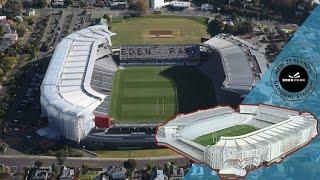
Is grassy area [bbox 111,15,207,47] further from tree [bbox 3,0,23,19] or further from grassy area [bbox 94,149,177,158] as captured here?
grassy area [bbox 94,149,177,158]

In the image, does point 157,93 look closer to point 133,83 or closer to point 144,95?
point 144,95

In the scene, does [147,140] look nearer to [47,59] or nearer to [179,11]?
[47,59]

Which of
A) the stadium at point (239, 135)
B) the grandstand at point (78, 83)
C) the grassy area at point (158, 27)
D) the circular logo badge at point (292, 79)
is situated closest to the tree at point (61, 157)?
the grandstand at point (78, 83)

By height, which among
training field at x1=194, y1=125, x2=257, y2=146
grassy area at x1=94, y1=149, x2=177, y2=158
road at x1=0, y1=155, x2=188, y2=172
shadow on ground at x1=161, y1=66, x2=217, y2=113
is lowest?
road at x1=0, y1=155, x2=188, y2=172

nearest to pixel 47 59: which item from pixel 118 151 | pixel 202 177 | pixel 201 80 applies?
pixel 201 80

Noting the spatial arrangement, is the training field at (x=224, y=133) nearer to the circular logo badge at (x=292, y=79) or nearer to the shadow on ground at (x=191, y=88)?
the circular logo badge at (x=292, y=79)

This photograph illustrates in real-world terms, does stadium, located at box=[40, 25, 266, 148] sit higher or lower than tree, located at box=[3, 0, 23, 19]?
lower

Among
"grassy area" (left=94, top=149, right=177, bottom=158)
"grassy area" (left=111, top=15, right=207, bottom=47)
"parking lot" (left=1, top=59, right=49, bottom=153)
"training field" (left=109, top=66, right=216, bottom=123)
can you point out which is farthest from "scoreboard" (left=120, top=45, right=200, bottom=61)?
"grassy area" (left=94, top=149, right=177, bottom=158)

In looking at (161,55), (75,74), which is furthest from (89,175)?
(161,55)
